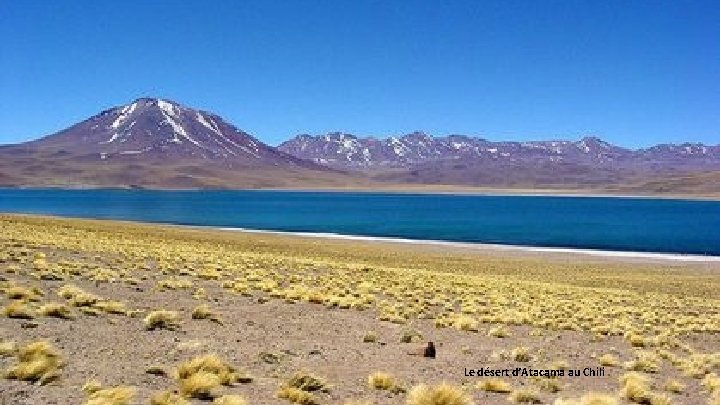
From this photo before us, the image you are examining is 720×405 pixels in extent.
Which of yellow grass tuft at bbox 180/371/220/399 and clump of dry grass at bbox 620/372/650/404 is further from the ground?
yellow grass tuft at bbox 180/371/220/399

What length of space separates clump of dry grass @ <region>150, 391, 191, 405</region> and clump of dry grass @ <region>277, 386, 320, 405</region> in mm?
1542

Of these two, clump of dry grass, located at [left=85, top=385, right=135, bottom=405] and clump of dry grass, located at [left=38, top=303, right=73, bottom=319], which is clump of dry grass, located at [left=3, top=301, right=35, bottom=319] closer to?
clump of dry grass, located at [left=38, top=303, right=73, bottom=319]

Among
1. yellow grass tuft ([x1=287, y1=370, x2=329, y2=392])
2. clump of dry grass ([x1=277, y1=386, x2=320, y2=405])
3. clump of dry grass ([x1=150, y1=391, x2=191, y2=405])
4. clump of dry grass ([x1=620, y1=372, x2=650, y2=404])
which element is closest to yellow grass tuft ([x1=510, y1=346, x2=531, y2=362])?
clump of dry grass ([x1=620, y1=372, x2=650, y2=404])

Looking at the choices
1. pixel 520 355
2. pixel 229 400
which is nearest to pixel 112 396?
pixel 229 400

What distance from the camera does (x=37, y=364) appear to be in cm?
952

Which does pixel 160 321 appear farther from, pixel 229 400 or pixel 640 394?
pixel 640 394

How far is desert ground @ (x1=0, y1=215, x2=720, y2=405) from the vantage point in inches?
403

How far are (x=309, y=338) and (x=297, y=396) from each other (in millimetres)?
5288

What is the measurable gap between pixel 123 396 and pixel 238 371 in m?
2.85

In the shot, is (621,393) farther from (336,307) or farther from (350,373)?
(336,307)

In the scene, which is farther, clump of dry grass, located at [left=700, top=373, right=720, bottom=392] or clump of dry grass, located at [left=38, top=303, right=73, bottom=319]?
clump of dry grass, located at [left=38, top=303, right=73, bottom=319]

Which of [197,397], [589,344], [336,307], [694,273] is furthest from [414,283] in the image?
[694,273]

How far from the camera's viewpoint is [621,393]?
12398 mm

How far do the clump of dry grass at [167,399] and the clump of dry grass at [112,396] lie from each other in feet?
0.92
